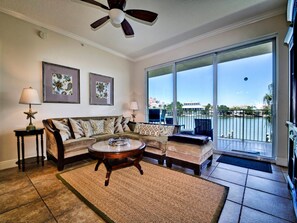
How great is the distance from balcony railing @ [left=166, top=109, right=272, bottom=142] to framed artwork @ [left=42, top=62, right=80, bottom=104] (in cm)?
279

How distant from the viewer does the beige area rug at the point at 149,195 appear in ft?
4.59

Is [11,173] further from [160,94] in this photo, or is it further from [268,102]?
[268,102]

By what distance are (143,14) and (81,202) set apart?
8.77 ft

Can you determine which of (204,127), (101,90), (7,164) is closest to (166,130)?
(204,127)

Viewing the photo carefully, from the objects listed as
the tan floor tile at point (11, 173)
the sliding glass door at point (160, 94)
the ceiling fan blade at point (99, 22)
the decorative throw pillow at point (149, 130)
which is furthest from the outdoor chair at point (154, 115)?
the tan floor tile at point (11, 173)

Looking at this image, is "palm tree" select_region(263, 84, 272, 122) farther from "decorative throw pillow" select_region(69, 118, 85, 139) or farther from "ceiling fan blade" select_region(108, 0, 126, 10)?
"decorative throw pillow" select_region(69, 118, 85, 139)

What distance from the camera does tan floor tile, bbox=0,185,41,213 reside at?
60.7 inches

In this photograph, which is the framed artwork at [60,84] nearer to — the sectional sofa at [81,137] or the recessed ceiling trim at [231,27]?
the sectional sofa at [81,137]

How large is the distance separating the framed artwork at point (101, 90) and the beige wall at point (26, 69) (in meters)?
0.16

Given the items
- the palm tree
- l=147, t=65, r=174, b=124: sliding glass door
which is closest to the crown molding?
l=147, t=65, r=174, b=124: sliding glass door

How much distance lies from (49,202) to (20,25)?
3.31m

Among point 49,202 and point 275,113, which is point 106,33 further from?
point 275,113

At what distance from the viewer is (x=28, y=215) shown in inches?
55.6

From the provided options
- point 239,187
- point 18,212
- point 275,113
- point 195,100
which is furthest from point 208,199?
point 195,100
